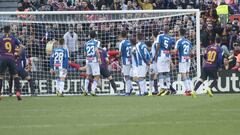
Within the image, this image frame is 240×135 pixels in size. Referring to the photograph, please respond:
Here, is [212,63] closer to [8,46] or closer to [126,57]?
[126,57]

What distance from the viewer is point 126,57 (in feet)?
79.5

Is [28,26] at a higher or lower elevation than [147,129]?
higher

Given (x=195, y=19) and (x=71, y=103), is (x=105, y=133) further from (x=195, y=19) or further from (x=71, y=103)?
(x=195, y=19)

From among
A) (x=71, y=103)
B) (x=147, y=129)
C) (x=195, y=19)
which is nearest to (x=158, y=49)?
(x=195, y=19)

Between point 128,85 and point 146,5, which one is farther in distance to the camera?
point 146,5

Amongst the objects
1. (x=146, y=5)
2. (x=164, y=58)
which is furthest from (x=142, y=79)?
(x=146, y=5)

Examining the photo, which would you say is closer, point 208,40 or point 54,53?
point 54,53

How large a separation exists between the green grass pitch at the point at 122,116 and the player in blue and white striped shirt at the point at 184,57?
144 centimetres

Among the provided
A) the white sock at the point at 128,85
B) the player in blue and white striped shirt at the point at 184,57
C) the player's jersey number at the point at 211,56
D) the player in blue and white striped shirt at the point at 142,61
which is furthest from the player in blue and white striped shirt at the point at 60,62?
the player's jersey number at the point at 211,56

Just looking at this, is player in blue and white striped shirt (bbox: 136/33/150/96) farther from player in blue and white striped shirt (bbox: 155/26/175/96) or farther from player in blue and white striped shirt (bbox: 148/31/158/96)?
player in blue and white striped shirt (bbox: 155/26/175/96)

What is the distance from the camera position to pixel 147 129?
13.8m

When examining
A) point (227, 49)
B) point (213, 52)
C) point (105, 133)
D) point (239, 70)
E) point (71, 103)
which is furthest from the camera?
point (227, 49)

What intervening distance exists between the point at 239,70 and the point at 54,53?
6.04 m

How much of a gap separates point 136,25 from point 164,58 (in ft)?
7.98
